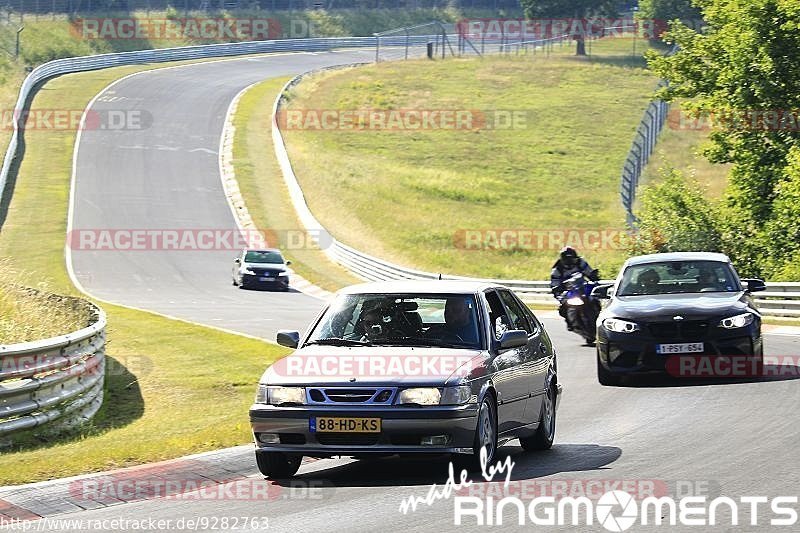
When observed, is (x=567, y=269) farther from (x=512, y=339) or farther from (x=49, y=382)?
(x=512, y=339)

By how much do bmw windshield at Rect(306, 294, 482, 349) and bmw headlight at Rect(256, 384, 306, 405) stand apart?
0.78m

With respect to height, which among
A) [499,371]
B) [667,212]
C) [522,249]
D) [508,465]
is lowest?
[522,249]

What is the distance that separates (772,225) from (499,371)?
88.0ft

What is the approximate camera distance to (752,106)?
3578 cm

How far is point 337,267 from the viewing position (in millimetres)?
44812

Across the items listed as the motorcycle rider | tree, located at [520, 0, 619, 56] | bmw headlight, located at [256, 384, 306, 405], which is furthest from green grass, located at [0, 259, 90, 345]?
tree, located at [520, 0, 619, 56]

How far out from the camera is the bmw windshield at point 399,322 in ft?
33.4

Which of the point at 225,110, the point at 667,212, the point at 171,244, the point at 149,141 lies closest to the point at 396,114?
the point at 225,110

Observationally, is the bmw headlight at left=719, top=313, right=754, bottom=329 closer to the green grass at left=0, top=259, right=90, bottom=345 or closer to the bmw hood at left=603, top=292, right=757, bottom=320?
the bmw hood at left=603, top=292, right=757, bottom=320

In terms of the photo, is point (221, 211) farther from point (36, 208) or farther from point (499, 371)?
point (499, 371)

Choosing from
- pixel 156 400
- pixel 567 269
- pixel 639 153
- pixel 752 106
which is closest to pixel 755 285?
pixel 567 269

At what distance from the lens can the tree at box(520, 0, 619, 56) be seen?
341ft

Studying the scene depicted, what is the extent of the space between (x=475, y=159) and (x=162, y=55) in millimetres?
29896

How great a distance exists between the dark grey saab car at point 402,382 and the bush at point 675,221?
2713 cm
